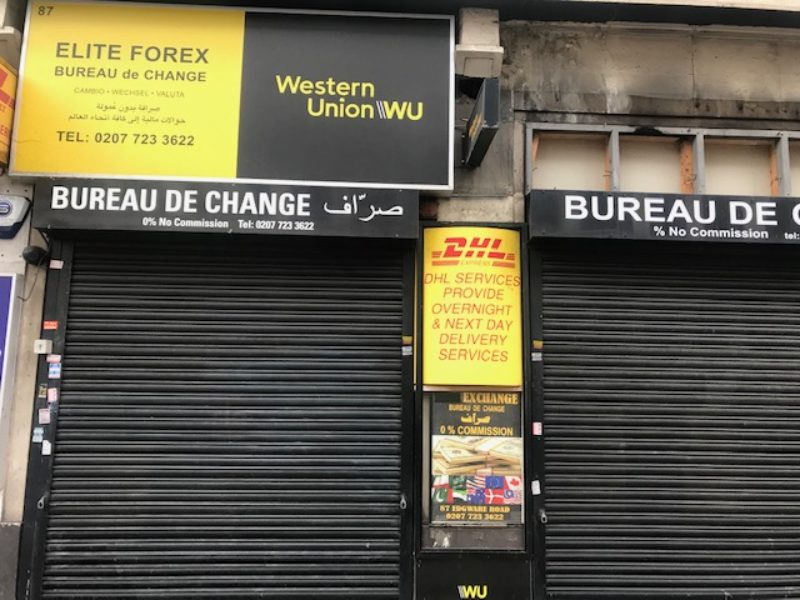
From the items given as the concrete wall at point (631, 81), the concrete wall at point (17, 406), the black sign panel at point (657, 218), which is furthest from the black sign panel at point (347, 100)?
the concrete wall at point (17, 406)

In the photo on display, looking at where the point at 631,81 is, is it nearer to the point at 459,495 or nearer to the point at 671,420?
the point at 671,420

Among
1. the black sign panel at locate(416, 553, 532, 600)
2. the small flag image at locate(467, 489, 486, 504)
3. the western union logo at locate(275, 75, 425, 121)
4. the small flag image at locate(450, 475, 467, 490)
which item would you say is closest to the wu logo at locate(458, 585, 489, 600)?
the black sign panel at locate(416, 553, 532, 600)

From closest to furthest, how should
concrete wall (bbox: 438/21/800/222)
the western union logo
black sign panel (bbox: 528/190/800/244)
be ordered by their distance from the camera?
black sign panel (bbox: 528/190/800/244) < the western union logo < concrete wall (bbox: 438/21/800/222)

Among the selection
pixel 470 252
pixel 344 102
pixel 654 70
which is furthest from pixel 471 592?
pixel 654 70

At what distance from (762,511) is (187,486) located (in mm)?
5337

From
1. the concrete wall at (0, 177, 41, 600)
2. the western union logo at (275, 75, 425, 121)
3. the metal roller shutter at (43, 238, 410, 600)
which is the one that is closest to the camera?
the concrete wall at (0, 177, 41, 600)

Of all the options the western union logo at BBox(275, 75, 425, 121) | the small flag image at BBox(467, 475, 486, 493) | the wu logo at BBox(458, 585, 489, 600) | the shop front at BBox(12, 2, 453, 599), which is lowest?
the wu logo at BBox(458, 585, 489, 600)

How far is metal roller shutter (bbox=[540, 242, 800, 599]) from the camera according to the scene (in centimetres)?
544

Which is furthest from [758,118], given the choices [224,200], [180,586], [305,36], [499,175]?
[180,586]

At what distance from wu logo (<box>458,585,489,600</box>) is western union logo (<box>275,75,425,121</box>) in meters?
4.37

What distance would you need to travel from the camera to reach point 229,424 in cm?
546

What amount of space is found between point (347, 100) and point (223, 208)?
159 cm

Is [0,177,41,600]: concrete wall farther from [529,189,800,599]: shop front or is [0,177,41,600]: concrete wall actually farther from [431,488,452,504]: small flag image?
[529,189,800,599]: shop front

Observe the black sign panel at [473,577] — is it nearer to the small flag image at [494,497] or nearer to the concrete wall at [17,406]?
the small flag image at [494,497]
